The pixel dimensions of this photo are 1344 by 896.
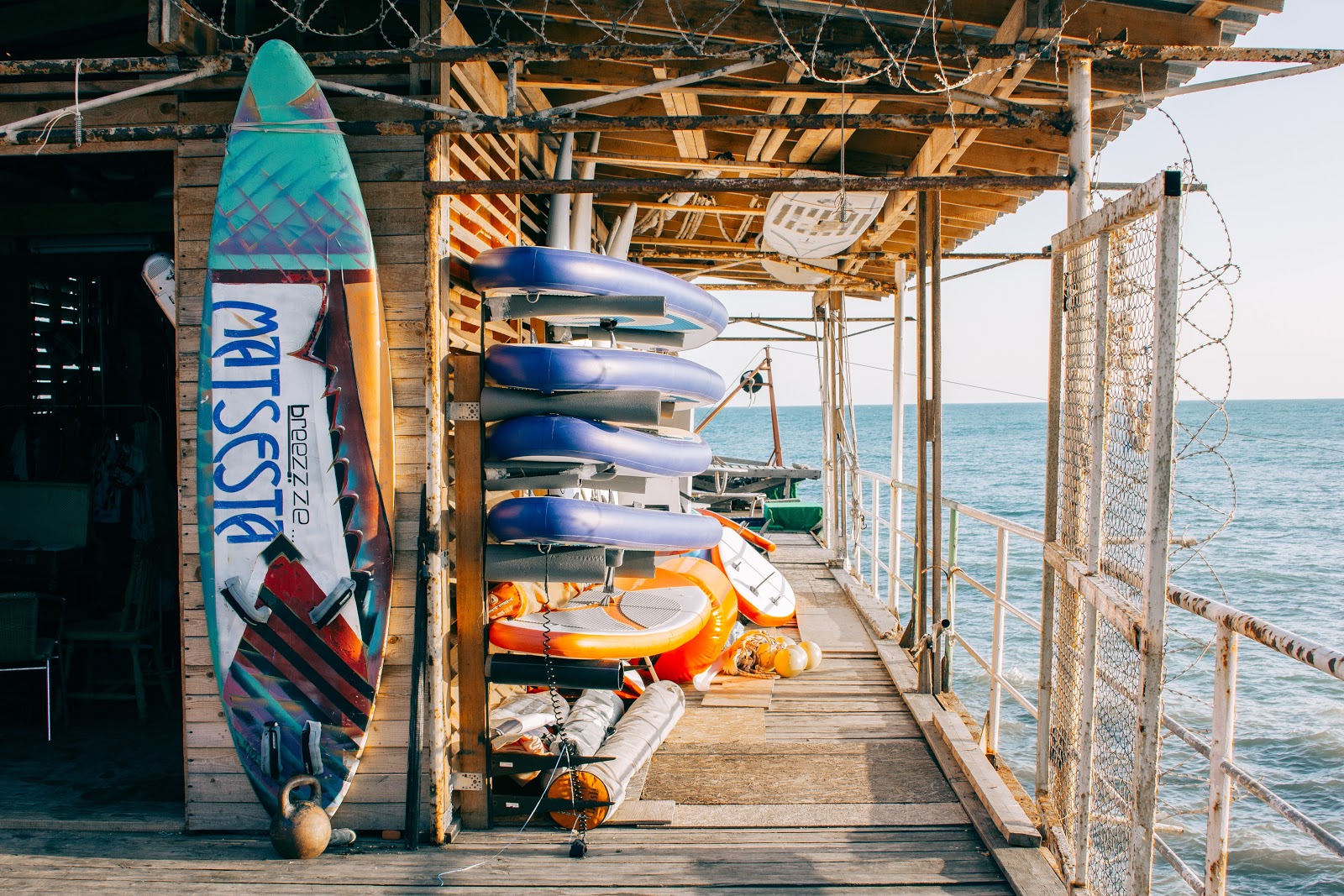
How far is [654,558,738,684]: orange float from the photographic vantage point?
15.9 feet

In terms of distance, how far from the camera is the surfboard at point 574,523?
331 cm

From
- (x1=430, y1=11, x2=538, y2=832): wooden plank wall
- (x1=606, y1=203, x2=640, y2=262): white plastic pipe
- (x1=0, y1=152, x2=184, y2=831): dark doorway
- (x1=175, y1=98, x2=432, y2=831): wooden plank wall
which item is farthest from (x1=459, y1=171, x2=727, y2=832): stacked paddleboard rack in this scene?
(x1=606, y1=203, x2=640, y2=262): white plastic pipe

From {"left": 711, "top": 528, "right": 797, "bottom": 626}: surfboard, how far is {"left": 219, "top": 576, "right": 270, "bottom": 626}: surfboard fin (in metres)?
2.81

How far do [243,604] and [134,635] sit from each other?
184cm

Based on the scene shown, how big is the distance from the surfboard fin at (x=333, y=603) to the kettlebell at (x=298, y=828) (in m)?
0.53

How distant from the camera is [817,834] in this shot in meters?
3.28

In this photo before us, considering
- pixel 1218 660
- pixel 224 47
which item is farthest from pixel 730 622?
pixel 224 47

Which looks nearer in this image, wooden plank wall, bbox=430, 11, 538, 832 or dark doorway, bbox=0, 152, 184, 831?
wooden plank wall, bbox=430, 11, 538, 832

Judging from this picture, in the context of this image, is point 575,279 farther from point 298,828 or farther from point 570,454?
point 298,828

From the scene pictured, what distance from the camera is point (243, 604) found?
3201 mm

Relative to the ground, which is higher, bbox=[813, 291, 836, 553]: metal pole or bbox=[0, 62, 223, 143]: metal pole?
bbox=[0, 62, 223, 143]: metal pole

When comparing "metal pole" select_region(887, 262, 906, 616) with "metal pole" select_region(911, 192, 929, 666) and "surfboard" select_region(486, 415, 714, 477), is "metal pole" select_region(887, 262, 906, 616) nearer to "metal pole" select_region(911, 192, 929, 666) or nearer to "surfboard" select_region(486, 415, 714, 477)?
"metal pole" select_region(911, 192, 929, 666)

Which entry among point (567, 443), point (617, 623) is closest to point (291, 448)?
point (567, 443)

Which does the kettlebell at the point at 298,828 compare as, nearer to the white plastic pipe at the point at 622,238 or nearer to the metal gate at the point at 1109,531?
the metal gate at the point at 1109,531
